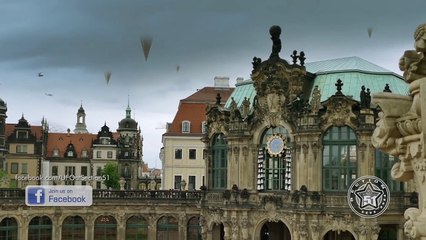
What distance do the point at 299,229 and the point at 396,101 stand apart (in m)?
30.4

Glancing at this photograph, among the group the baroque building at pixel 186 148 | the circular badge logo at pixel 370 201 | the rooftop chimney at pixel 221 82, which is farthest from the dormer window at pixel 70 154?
the circular badge logo at pixel 370 201

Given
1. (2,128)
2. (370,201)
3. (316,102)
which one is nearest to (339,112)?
(316,102)

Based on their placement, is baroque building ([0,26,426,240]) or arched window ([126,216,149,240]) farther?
arched window ([126,216,149,240])

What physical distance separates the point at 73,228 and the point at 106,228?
2601mm

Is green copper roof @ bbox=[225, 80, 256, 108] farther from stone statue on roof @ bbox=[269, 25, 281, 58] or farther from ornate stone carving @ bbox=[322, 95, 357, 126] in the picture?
ornate stone carving @ bbox=[322, 95, 357, 126]

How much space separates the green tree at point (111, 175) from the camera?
3888 inches

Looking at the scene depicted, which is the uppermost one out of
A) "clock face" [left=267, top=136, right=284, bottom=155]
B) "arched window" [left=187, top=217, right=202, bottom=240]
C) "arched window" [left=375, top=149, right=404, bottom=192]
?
"clock face" [left=267, top=136, right=284, bottom=155]

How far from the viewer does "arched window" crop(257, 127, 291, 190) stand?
1622 inches

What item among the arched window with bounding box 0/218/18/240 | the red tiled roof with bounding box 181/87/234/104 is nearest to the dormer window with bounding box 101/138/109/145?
the red tiled roof with bounding box 181/87/234/104

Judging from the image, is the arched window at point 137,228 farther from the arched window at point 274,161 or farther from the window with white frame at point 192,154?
the window with white frame at point 192,154

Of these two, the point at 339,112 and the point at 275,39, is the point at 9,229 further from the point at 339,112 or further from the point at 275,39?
the point at 339,112

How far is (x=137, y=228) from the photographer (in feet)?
170

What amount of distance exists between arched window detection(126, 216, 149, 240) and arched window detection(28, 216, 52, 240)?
618 cm

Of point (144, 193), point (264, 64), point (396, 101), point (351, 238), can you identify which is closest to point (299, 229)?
point (351, 238)
